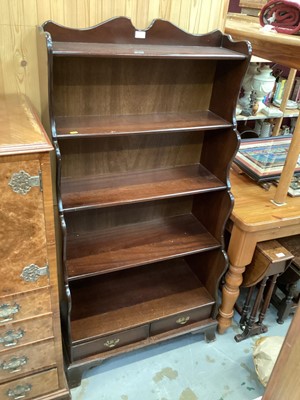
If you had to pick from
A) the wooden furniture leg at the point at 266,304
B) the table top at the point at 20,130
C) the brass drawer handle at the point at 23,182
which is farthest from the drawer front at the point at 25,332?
the wooden furniture leg at the point at 266,304

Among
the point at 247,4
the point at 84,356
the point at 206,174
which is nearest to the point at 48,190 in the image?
the point at 206,174

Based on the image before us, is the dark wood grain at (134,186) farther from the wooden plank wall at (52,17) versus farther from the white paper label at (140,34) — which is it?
the white paper label at (140,34)

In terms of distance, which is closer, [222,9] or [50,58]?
[50,58]

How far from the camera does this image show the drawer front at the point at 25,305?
1.30 m

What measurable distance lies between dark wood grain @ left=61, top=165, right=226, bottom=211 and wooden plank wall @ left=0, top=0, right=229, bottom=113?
0.40 metres

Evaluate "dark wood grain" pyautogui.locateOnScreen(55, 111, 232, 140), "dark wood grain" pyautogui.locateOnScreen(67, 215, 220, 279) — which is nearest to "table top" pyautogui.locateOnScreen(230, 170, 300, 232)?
"dark wood grain" pyautogui.locateOnScreen(67, 215, 220, 279)

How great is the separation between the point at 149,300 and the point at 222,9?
151 centimetres

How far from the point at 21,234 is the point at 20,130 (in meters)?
0.34

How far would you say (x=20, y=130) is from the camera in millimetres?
1130

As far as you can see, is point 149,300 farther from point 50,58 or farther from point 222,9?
point 222,9

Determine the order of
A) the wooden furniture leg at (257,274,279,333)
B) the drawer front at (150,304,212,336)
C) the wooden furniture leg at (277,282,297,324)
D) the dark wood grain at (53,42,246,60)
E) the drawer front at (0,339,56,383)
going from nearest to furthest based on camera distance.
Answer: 1. the dark wood grain at (53,42,246,60)
2. the drawer front at (0,339,56,383)
3. the drawer front at (150,304,212,336)
4. the wooden furniture leg at (257,274,279,333)
5. the wooden furniture leg at (277,282,297,324)

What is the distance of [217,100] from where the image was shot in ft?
5.48

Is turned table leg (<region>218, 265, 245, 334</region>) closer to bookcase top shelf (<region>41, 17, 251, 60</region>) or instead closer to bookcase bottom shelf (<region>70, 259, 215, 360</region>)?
bookcase bottom shelf (<region>70, 259, 215, 360</region>)

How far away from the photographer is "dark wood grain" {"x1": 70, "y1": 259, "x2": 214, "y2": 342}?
1.82 m
